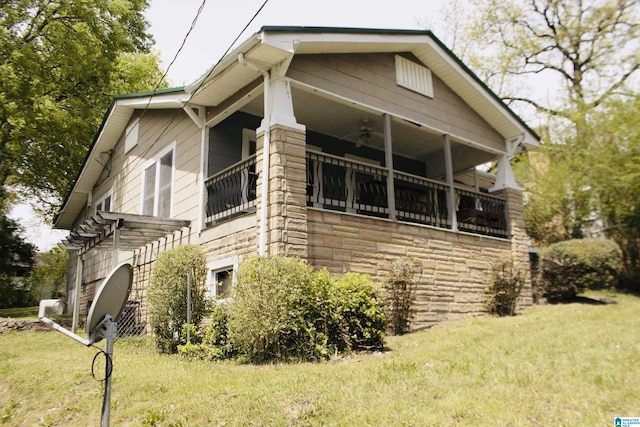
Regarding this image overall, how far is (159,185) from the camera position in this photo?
1194 cm

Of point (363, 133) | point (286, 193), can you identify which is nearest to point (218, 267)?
point (286, 193)

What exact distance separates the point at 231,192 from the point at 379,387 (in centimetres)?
531

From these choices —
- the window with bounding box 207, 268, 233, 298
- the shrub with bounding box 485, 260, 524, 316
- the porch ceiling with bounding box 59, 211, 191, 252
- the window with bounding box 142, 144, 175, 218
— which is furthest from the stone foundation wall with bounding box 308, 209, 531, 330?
the window with bounding box 142, 144, 175, 218

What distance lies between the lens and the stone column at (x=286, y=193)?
775cm

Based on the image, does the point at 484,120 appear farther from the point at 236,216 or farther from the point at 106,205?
the point at 106,205

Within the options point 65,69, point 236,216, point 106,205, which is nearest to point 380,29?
point 236,216

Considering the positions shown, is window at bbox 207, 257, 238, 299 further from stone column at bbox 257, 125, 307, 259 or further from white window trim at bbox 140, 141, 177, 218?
white window trim at bbox 140, 141, 177, 218

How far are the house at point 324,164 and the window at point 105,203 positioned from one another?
54.1 inches

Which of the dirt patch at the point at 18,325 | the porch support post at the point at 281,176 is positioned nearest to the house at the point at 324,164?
the porch support post at the point at 281,176

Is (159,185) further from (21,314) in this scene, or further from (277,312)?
(21,314)

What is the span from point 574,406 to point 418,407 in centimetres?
127

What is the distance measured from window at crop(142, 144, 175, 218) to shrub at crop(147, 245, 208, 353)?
3.33 metres

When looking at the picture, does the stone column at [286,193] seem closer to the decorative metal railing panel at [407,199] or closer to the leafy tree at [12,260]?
the decorative metal railing panel at [407,199]

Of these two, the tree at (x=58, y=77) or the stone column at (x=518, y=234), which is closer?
the stone column at (x=518, y=234)
